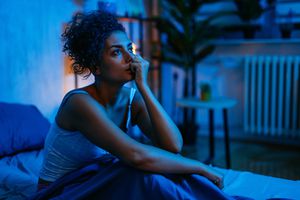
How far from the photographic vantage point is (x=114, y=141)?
1.08m

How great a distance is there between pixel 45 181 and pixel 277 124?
2.64 metres

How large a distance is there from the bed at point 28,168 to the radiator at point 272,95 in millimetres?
1888

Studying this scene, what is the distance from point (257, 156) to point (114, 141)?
232 cm

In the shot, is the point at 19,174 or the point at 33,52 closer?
the point at 19,174

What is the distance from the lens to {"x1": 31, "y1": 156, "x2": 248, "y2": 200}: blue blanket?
1057 mm

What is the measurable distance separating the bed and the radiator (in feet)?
6.19

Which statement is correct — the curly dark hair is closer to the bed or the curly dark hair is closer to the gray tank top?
the gray tank top

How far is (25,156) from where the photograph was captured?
189 centimetres

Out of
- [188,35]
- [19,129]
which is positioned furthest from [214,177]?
[188,35]

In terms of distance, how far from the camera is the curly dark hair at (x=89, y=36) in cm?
119

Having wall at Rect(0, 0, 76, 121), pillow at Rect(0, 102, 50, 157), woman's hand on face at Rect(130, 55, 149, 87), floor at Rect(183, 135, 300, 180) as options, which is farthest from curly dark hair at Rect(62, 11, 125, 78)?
floor at Rect(183, 135, 300, 180)

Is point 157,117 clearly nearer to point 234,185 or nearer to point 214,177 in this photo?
point 214,177

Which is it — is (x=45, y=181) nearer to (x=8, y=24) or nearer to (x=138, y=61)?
(x=138, y=61)

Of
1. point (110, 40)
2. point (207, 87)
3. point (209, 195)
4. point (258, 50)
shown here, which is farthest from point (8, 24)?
point (258, 50)
